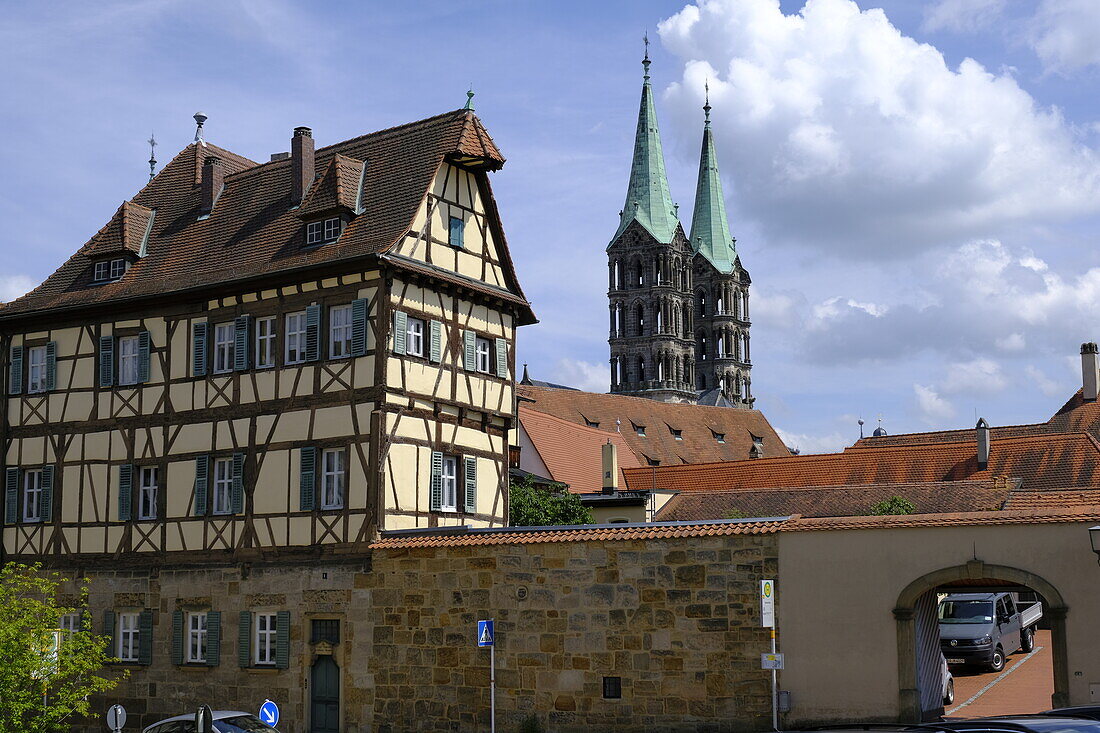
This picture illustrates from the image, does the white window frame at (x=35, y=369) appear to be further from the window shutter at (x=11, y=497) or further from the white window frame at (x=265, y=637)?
the white window frame at (x=265, y=637)

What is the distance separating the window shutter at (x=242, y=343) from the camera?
3028cm

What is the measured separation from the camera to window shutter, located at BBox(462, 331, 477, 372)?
30812 millimetres

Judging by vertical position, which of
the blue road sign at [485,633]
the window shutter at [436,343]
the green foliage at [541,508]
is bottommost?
the blue road sign at [485,633]

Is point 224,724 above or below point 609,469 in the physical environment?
below

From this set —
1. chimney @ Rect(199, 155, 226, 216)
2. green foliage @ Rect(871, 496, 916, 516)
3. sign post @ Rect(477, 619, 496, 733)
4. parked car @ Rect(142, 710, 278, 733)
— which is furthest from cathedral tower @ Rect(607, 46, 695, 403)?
parked car @ Rect(142, 710, 278, 733)

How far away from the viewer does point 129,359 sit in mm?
32375

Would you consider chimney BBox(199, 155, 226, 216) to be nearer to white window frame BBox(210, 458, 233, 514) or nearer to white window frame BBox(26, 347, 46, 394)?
white window frame BBox(26, 347, 46, 394)

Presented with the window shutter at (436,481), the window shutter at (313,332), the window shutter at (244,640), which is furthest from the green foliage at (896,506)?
the window shutter at (244,640)

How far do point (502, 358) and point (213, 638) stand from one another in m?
8.77

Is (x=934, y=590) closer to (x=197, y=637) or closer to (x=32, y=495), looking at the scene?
(x=197, y=637)

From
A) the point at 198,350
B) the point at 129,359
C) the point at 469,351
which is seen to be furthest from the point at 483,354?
the point at 129,359

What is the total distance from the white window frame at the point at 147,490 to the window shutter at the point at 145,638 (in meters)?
2.18

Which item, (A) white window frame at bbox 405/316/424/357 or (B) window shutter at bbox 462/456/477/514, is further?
(B) window shutter at bbox 462/456/477/514

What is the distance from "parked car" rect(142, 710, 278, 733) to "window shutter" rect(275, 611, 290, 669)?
20.4 feet
